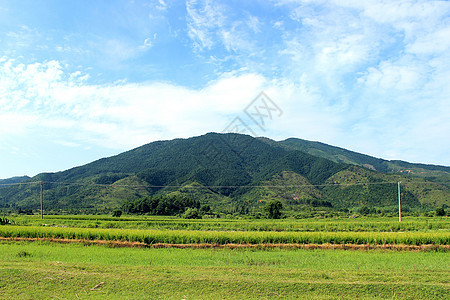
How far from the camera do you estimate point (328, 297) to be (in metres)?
8.55

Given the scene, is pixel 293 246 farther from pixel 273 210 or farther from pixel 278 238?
pixel 273 210

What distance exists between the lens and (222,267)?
11516mm

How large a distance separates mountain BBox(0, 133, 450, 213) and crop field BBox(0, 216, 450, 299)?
107 ft

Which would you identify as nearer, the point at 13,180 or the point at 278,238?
the point at 278,238

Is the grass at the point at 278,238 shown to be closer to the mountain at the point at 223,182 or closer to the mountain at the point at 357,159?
the mountain at the point at 223,182

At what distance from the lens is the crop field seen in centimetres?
892

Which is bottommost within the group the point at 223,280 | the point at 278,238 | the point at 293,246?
the point at 293,246

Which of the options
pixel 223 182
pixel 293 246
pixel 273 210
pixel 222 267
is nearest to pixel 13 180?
pixel 223 182

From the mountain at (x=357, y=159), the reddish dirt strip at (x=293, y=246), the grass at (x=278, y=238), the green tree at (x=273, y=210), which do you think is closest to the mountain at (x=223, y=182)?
the green tree at (x=273, y=210)

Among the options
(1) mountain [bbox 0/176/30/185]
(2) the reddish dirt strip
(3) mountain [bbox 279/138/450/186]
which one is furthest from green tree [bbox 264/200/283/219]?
(3) mountain [bbox 279/138/450/186]

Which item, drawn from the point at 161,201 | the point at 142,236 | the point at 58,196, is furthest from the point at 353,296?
the point at 58,196

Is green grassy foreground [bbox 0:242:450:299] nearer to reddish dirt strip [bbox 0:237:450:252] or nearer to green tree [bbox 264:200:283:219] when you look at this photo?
reddish dirt strip [bbox 0:237:450:252]

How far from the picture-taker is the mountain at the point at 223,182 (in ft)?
215

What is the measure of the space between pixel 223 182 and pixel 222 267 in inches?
3178
